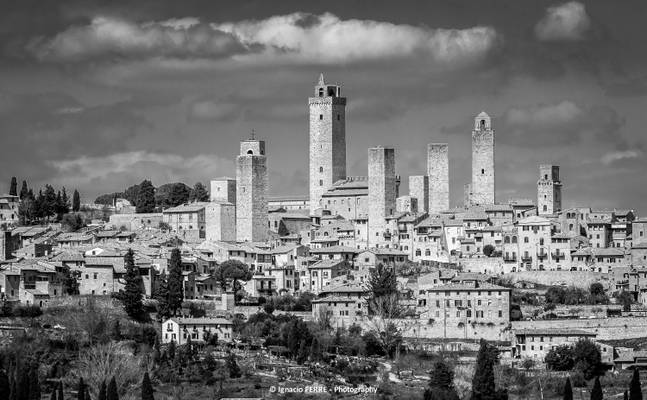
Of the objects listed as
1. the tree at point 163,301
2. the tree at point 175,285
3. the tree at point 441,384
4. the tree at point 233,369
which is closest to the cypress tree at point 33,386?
the tree at point 233,369

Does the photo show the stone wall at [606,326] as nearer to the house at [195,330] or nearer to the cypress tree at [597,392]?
the cypress tree at [597,392]

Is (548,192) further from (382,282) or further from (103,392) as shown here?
(103,392)

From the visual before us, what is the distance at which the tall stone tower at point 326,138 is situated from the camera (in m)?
79.1

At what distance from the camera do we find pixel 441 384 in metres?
53.2

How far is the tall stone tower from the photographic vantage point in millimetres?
79125

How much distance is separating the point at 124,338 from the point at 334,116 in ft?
80.6

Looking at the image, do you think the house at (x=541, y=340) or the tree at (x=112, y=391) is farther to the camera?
the house at (x=541, y=340)

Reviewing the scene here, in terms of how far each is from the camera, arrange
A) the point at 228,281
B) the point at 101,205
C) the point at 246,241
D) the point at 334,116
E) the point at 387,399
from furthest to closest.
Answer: the point at 101,205, the point at 334,116, the point at 246,241, the point at 228,281, the point at 387,399

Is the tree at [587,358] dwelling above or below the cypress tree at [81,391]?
above

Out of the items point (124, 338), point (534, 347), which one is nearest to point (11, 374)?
point (124, 338)

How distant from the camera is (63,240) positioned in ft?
241

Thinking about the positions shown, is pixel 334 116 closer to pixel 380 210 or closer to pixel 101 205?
pixel 380 210

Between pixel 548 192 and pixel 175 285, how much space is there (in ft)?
63.8

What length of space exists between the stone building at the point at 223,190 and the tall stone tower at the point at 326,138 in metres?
4.03
